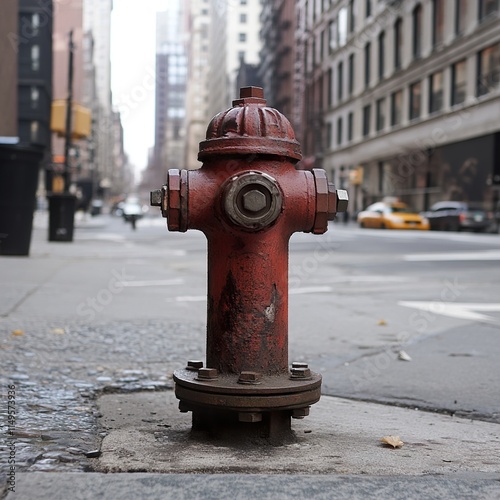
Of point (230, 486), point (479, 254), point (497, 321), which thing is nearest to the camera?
point (230, 486)

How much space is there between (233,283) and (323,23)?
6325cm

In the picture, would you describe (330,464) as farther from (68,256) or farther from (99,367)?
(68,256)

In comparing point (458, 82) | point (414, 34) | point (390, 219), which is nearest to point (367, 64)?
point (414, 34)

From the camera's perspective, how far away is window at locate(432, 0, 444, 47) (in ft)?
132

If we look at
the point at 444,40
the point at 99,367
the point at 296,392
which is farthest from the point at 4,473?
the point at 444,40

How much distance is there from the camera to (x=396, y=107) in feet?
153

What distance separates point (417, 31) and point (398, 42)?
281 cm

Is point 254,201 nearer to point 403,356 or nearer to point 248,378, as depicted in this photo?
point 248,378

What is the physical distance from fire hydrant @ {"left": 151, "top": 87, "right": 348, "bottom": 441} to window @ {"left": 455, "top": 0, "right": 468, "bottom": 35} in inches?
1488

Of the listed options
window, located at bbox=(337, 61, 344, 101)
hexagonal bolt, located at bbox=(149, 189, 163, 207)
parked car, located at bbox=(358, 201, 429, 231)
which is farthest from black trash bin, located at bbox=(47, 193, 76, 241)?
window, located at bbox=(337, 61, 344, 101)

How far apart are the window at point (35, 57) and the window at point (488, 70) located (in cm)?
4266

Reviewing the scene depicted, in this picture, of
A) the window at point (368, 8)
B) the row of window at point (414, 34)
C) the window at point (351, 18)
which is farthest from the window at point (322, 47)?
the window at point (368, 8)

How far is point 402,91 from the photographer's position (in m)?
45.7

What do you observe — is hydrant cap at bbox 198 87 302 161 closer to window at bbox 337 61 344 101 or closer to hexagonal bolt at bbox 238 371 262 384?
hexagonal bolt at bbox 238 371 262 384
